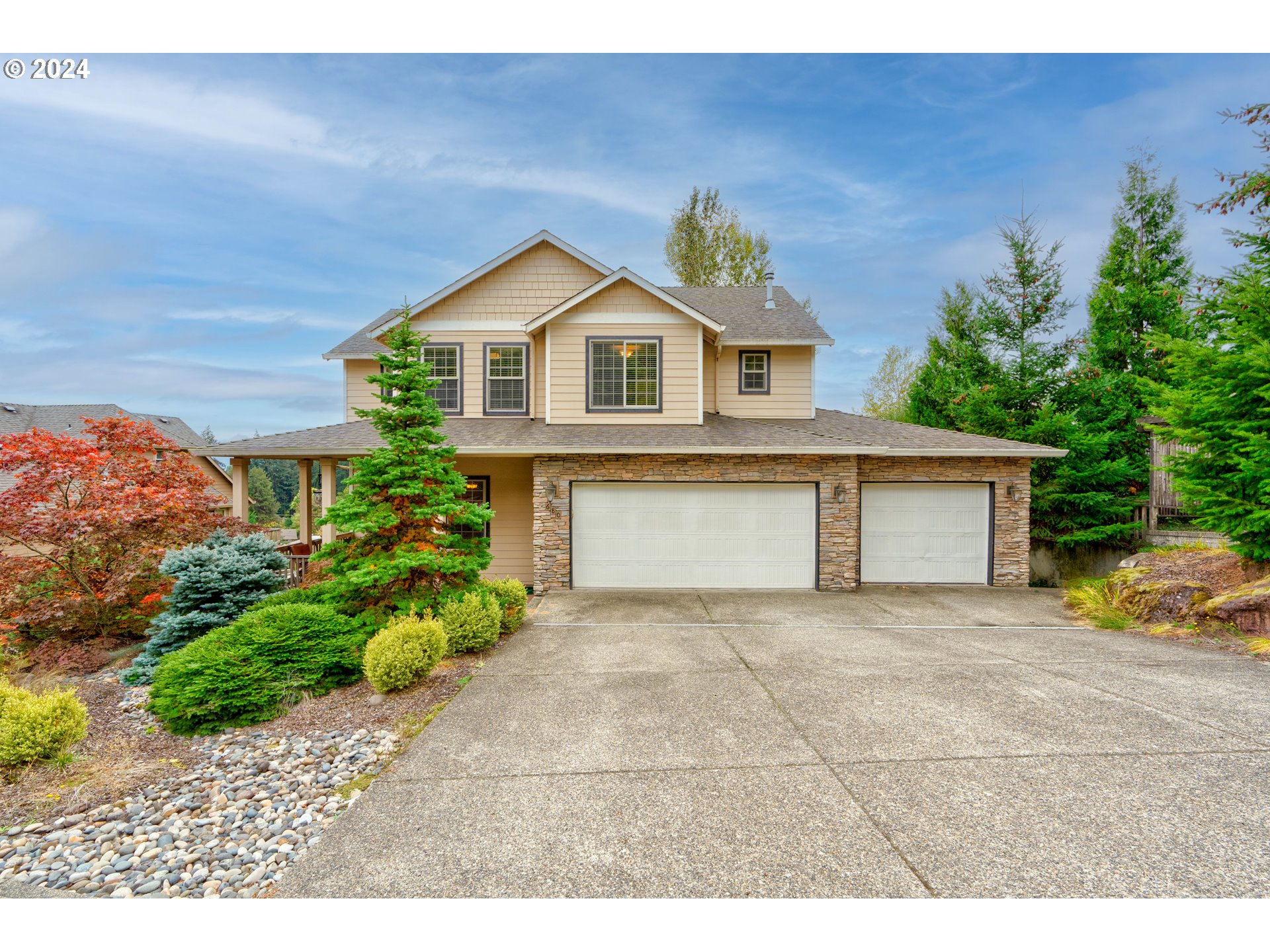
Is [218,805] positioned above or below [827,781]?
below

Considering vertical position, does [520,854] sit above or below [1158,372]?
below

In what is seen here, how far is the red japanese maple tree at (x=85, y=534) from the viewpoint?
7.66m

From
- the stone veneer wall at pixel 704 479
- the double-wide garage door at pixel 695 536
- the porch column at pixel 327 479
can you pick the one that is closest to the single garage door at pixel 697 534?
the double-wide garage door at pixel 695 536

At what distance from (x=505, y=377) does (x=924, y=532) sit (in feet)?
31.1

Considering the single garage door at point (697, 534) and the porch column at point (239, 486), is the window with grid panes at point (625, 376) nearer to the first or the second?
the single garage door at point (697, 534)

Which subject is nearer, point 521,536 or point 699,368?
point 699,368

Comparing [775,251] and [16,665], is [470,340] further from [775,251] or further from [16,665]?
[775,251]

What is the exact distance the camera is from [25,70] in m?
5.99

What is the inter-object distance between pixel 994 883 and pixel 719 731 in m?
1.97

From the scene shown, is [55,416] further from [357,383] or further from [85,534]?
[85,534]

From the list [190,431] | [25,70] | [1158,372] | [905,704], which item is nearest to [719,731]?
[905,704]

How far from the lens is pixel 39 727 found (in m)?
4.02

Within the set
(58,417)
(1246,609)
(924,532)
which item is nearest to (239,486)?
(924,532)

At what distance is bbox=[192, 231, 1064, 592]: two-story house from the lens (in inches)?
398
